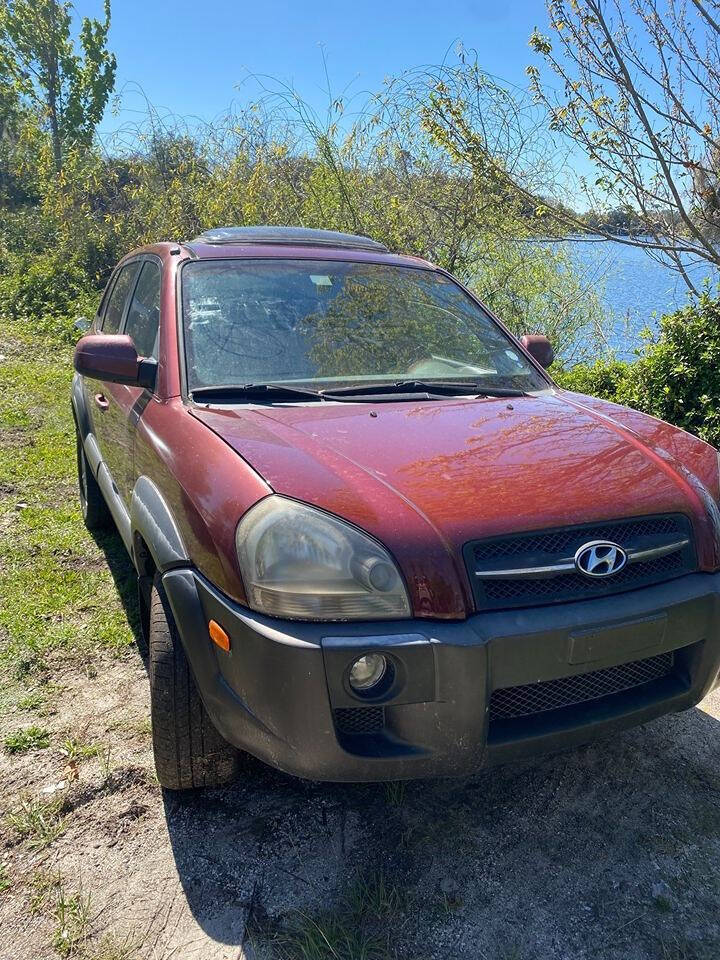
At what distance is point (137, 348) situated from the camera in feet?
10.3

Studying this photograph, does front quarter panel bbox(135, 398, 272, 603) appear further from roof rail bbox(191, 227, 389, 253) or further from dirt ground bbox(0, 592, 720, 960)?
roof rail bbox(191, 227, 389, 253)

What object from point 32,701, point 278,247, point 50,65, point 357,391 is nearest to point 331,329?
point 357,391

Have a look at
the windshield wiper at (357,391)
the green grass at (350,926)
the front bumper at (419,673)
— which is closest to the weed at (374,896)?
the green grass at (350,926)

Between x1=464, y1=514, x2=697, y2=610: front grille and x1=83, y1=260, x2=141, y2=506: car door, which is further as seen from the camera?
x1=83, y1=260, x2=141, y2=506: car door

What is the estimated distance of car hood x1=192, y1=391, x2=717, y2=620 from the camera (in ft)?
5.88

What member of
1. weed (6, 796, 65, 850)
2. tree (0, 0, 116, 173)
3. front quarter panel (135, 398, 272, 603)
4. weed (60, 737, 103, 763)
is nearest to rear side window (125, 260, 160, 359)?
front quarter panel (135, 398, 272, 603)

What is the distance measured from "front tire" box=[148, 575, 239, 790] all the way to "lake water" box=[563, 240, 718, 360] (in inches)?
212

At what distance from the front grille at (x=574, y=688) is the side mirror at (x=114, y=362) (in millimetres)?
1655

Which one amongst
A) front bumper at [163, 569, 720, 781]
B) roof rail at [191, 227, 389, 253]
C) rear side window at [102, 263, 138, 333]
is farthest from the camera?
rear side window at [102, 263, 138, 333]

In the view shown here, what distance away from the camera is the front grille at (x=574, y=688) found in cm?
187

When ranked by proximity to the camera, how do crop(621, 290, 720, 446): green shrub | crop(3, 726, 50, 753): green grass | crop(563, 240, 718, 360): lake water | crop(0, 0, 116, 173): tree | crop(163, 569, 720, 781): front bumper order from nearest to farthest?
crop(163, 569, 720, 781): front bumper
crop(3, 726, 50, 753): green grass
crop(621, 290, 720, 446): green shrub
crop(563, 240, 718, 360): lake water
crop(0, 0, 116, 173): tree

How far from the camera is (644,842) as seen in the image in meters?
2.12

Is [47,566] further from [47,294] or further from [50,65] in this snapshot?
[50,65]

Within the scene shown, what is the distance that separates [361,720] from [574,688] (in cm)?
59
